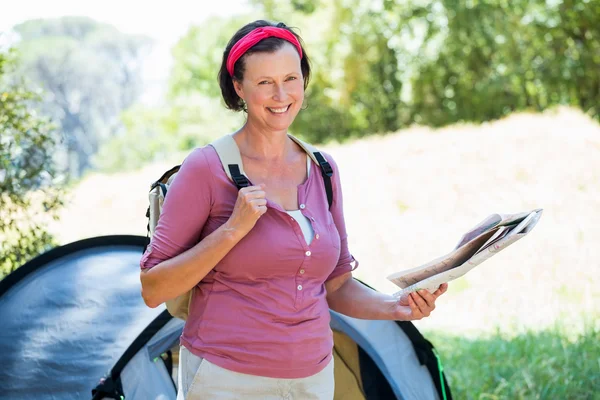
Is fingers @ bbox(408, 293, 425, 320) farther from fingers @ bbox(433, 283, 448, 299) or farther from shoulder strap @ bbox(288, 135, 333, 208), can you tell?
shoulder strap @ bbox(288, 135, 333, 208)

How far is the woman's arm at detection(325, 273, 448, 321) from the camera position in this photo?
6.45 ft

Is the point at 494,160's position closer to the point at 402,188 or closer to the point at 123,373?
the point at 402,188

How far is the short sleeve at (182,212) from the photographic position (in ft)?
5.89

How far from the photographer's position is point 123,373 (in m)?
2.91

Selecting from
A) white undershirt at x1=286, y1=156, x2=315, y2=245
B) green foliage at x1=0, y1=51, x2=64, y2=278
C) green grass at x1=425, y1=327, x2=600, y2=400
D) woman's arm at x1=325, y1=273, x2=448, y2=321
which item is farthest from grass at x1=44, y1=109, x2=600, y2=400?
white undershirt at x1=286, y1=156, x2=315, y2=245

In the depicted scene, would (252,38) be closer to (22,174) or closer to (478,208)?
(22,174)

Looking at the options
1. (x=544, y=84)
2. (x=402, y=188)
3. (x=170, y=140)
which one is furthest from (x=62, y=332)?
(x=170, y=140)

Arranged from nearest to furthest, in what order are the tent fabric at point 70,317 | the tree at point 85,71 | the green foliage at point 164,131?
the tent fabric at point 70,317 → the green foliage at point 164,131 → the tree at point 85,71

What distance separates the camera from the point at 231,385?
182cm

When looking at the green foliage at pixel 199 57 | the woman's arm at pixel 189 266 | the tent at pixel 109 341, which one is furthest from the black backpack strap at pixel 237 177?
the green foliage at pixel 199 57

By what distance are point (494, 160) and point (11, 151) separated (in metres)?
7.69

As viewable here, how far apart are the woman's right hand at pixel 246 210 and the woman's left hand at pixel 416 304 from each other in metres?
0.49

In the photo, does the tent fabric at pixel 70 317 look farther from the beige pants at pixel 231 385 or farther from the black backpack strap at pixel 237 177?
the black backpack strap at pixel 237 177

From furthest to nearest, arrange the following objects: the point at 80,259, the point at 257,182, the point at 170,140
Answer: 1. the point at 170,140
2. the point at 80,259
3. the point at 257,182
